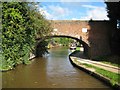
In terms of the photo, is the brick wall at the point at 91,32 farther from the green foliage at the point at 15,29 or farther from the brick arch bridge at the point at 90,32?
the green foliage at the point at 15,29

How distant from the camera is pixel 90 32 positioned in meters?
29.4

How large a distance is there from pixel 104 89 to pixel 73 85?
78.7 inches

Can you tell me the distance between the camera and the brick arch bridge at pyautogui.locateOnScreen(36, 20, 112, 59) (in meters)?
29.1

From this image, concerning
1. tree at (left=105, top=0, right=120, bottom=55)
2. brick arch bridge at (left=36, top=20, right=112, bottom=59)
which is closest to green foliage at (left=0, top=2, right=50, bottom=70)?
tree at (left=105, top=0, right=120, bottom=55)

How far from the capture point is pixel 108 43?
2917cm

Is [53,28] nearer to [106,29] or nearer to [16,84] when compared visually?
[106,29]

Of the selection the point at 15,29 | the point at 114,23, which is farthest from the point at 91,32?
the point at 15,29

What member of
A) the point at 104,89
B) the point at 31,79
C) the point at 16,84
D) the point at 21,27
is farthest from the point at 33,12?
the point at 104,89

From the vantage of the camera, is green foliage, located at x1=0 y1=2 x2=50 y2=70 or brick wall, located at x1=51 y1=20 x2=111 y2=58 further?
brick wall, located at x1=51 y1=20 x2=111 y2=58

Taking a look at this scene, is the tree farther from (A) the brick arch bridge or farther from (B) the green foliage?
(B) the green foliage

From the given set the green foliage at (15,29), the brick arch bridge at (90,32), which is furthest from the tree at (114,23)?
the green foliage at (15,29)

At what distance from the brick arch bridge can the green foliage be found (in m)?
7.48

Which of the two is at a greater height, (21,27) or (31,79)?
(21,27)

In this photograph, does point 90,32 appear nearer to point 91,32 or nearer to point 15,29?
point 91,32
